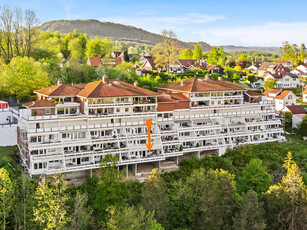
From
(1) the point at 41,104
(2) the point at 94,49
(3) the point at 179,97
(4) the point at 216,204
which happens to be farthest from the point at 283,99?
(1) the point at 41,104

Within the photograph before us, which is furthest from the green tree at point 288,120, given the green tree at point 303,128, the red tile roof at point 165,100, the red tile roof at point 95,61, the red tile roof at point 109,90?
the red tile roof at point 95,61

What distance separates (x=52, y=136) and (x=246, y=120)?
115ft

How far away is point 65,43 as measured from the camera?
9988cm

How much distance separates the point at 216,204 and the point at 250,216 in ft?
11.9

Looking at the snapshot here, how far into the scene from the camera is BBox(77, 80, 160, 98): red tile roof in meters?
48.9

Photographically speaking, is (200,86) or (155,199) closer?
(155,199)

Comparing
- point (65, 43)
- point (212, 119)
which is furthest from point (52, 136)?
point (65, 43)

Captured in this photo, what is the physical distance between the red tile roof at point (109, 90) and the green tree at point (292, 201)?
77.9 ft

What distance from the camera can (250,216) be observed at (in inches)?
1334

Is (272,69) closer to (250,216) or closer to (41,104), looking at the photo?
(41,104)

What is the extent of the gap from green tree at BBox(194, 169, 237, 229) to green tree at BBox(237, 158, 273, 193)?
8647 mm

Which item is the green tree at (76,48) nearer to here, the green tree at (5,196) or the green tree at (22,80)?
the green tree at (22,80)

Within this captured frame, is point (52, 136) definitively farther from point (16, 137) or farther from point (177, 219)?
point (177, 219)

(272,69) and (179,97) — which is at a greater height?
(272,69)
